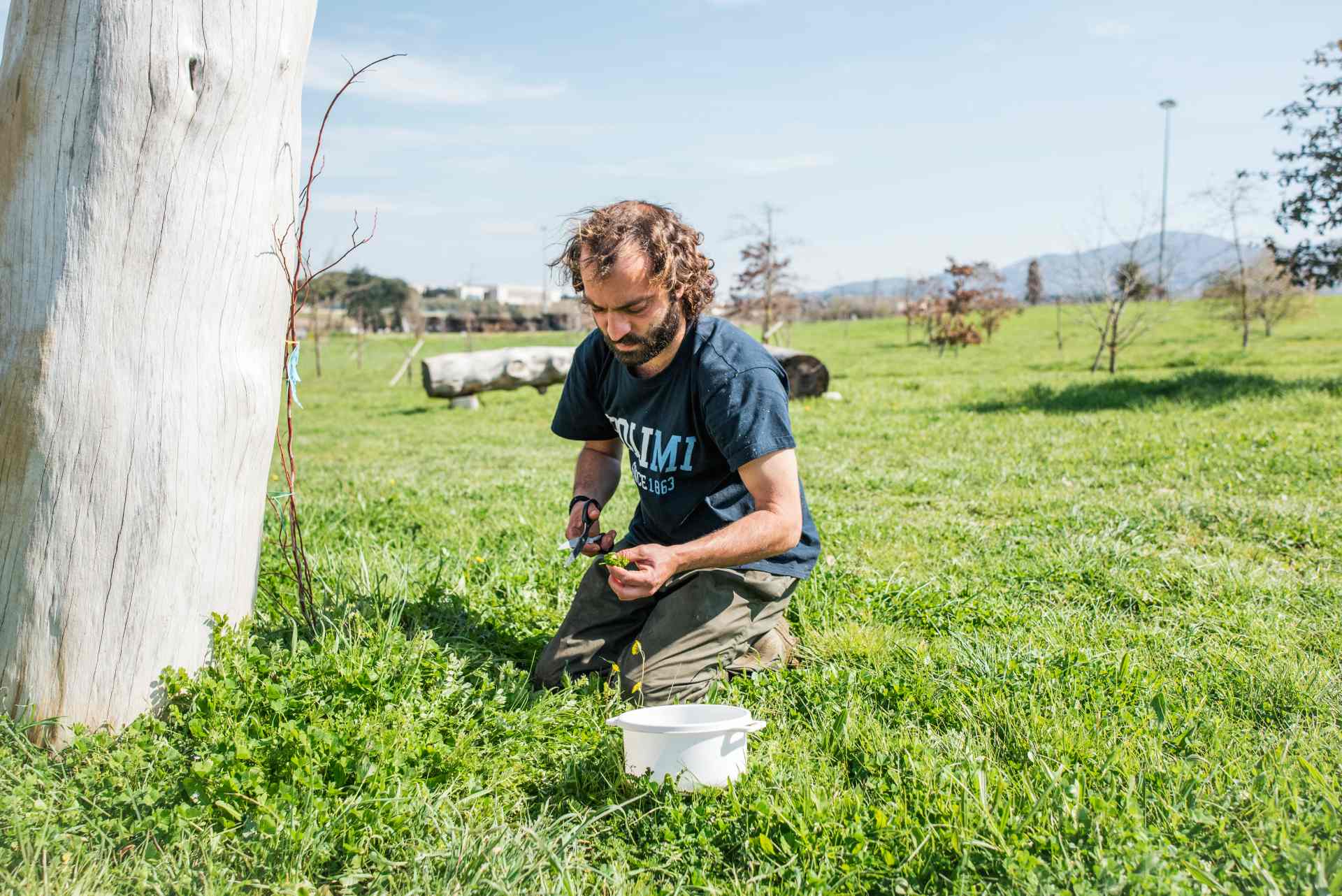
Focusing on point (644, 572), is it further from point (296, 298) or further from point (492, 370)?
point (492, 370)

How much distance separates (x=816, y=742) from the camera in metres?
2.77

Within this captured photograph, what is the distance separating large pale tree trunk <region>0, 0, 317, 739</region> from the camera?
2.55 m

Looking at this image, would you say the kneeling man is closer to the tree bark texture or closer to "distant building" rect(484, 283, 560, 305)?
the tree bark texture

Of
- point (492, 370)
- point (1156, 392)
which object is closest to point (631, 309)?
point (1156, 392)

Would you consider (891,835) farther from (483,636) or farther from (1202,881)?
(483,636)

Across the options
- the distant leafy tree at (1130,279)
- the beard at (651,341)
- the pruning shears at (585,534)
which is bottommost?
the pruning shears at (585,534)

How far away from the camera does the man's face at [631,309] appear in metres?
3.04

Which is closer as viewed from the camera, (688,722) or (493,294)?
(688,722)

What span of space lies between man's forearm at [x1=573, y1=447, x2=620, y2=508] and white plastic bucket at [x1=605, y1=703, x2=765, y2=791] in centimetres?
141

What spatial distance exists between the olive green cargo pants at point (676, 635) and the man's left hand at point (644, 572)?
14.2 inches

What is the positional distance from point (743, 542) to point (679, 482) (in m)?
0.48

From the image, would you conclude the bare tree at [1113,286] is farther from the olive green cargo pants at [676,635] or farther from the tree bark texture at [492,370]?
the olive green cargo pants at [676,635]

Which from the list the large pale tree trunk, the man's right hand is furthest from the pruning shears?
the large pale tree trunk

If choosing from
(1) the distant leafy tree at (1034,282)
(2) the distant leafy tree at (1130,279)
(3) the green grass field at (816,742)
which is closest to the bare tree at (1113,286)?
(2) the distant leafy tree at (1130,279)
